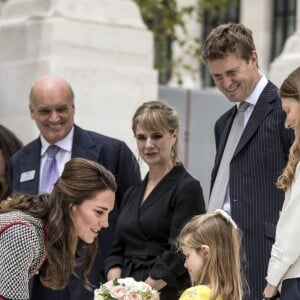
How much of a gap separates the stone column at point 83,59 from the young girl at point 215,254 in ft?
10.6

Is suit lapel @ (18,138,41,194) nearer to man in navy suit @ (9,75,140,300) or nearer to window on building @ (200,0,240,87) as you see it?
man in navy suit @ (9,75,140,300)

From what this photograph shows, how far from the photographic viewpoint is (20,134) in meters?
8.79

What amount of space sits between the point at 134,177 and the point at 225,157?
104 centimetres

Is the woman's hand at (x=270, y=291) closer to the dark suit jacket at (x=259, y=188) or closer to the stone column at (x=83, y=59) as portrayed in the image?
the dark suit jacket at (x=259, y=188)

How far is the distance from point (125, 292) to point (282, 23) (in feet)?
109

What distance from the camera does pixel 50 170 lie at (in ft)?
23.5

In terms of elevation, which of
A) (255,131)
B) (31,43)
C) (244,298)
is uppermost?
(31,43)

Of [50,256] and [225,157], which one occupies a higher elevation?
[225,157]

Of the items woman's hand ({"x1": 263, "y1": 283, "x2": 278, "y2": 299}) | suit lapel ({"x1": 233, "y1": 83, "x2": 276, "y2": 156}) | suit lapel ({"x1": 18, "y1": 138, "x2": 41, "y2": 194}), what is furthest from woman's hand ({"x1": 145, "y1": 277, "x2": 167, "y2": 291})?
suit lapel ({"x1": 18, "y1": 138, "x2": 41, "y2": 194})

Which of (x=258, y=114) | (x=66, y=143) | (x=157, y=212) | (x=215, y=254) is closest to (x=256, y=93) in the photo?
(x=258, y=114)

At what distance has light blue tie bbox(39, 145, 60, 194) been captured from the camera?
712 centimetres

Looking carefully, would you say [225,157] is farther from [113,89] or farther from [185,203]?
[113,89]

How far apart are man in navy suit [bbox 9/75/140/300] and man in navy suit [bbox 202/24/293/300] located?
111 cm

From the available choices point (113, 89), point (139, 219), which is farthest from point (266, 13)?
point (139, 219)
